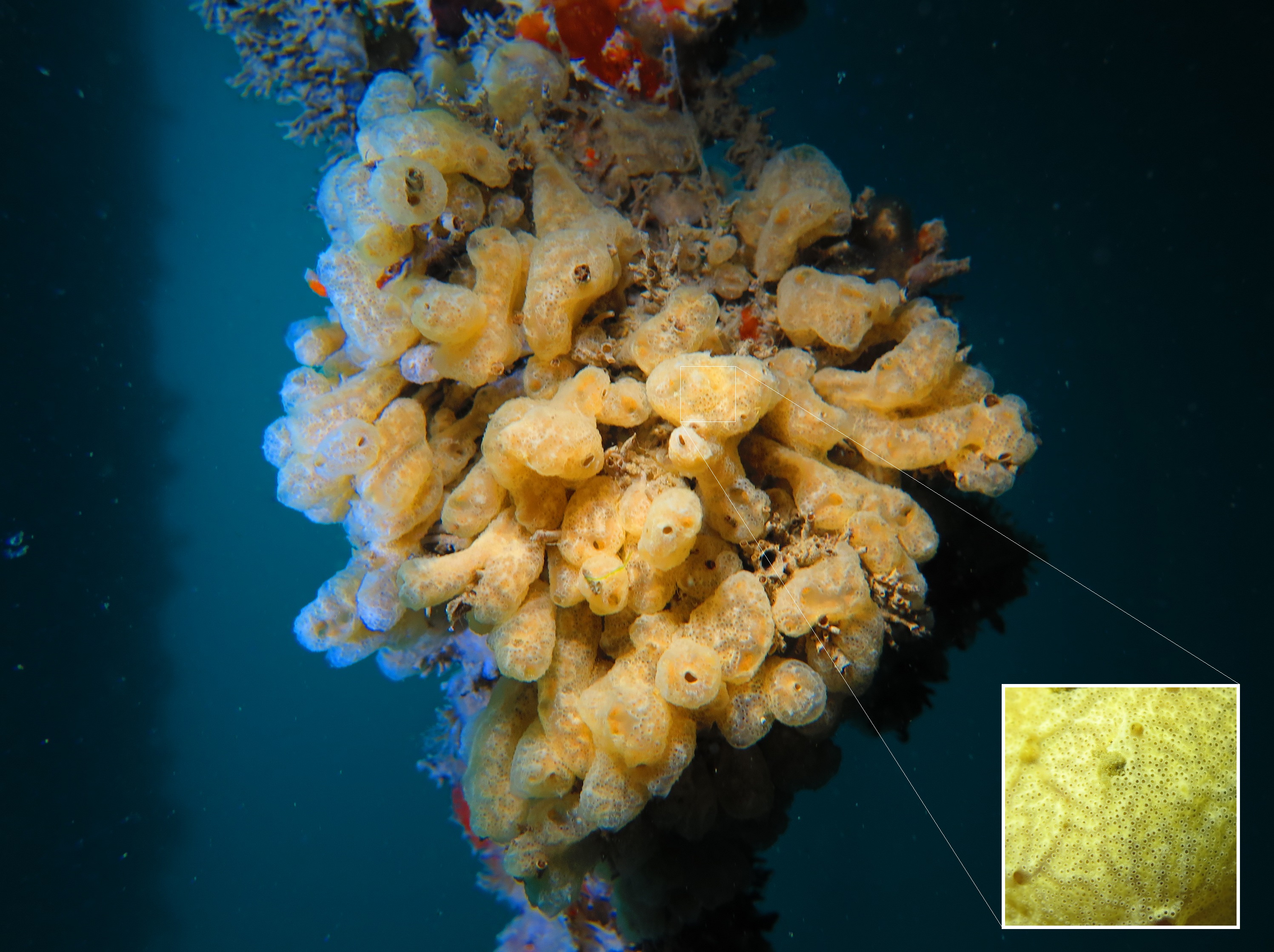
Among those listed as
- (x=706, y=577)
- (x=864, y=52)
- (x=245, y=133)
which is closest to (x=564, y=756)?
(x=706, y=577)

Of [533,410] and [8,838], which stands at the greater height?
[533,410]

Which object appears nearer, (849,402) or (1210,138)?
(849,402)

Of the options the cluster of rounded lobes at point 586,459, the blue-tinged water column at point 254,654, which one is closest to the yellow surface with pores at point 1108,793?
the cluster of rounded lobes at point 586,459

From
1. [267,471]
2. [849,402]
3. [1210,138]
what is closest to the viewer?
[849,402]

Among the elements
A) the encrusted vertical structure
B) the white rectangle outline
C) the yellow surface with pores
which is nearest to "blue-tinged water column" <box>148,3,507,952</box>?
the encrusted vertical structure

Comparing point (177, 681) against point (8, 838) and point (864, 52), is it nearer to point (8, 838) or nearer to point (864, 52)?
point (8, 838)

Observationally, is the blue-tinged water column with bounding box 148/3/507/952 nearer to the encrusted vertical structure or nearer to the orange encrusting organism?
the orange encrusting organism

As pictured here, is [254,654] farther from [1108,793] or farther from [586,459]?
[1108,793]
